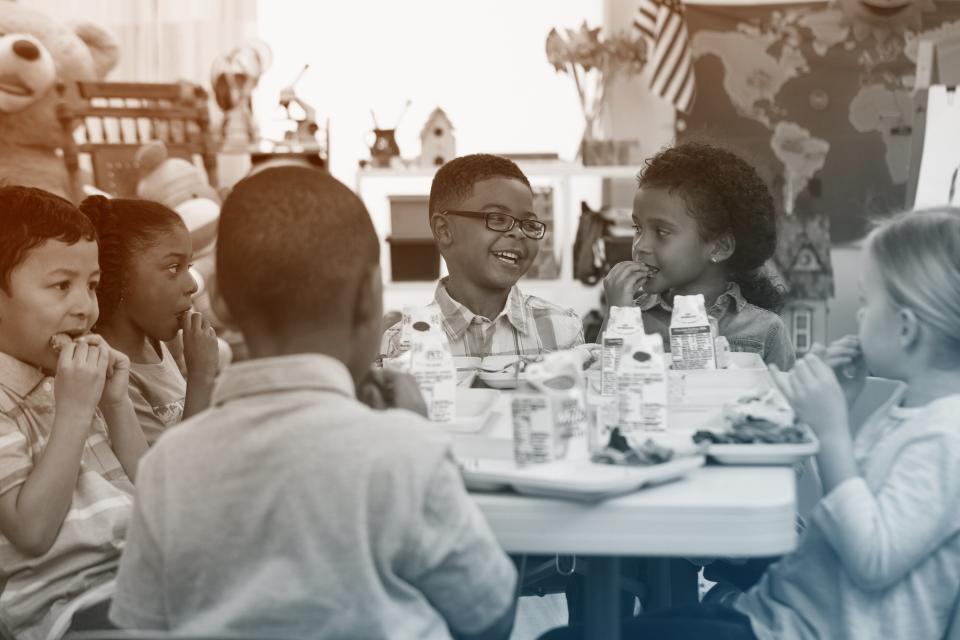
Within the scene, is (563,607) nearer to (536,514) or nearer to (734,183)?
(734,183)

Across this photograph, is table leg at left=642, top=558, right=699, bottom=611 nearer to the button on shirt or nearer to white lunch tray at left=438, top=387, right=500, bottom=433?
white lunch tray at left=438, top=387, right=500, bottom=433

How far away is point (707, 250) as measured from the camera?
2.46m

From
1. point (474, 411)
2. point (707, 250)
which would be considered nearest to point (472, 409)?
point (474, 411)

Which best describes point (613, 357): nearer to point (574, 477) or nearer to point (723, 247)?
point (574, 477)

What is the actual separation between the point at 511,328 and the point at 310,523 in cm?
151

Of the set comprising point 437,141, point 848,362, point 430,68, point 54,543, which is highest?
point 430,68

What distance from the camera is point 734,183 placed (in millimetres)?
2506

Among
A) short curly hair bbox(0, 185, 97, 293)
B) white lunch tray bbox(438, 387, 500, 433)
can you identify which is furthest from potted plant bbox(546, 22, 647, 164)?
short curly hair bbox(0, 185, 97, 293)

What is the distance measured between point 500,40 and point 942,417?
4448mm

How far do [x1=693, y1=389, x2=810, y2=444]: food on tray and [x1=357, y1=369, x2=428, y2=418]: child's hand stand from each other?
13.2 inches

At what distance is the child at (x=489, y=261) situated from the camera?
2.46 metres

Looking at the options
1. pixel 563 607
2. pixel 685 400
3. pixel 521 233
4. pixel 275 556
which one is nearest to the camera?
pixel 275 556

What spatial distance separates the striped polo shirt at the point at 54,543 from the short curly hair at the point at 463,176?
1.13m

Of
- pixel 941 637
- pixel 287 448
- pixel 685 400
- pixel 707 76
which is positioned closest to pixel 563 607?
pixel 685 400
